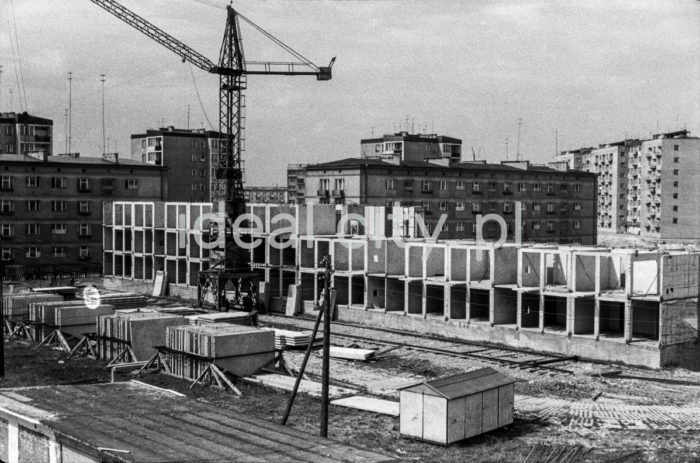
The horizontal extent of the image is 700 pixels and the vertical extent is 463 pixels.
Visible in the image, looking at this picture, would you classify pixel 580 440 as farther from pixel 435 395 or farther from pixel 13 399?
pixel 13 399

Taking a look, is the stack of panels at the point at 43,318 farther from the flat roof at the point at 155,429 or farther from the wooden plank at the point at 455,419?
the wooden plank at the point at 455,419

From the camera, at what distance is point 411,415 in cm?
2206

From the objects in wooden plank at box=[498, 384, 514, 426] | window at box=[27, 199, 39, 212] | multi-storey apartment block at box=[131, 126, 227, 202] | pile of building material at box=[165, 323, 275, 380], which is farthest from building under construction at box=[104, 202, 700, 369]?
multi-storey apartment block at box=[131, 126, 227, 202]

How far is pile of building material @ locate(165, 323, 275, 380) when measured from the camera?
93.0ft

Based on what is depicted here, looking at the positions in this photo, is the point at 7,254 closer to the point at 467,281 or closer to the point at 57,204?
the point at 57,204

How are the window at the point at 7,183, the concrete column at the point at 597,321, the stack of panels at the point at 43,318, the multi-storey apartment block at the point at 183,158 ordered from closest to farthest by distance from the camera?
the concrete column at the point at 597,321 < the stack of panels at the point at 43,318 < the window at the point at 7,183 < the multi-storey apartment block at the point at 183,158

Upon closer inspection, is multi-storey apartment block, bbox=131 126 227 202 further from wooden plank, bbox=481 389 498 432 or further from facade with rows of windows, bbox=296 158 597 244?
wooden plank, bbox=481 389 498 432

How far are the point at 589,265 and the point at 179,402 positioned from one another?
2239cm

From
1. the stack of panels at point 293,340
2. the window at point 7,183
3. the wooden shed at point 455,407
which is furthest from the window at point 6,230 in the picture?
the wooden shed at point 455,407

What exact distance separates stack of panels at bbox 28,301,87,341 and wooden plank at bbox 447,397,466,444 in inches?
873

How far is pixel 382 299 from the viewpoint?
46188mm

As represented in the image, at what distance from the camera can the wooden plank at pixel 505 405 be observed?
75.0 feet

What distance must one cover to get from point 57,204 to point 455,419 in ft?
179

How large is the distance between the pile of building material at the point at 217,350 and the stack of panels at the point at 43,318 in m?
9.86
